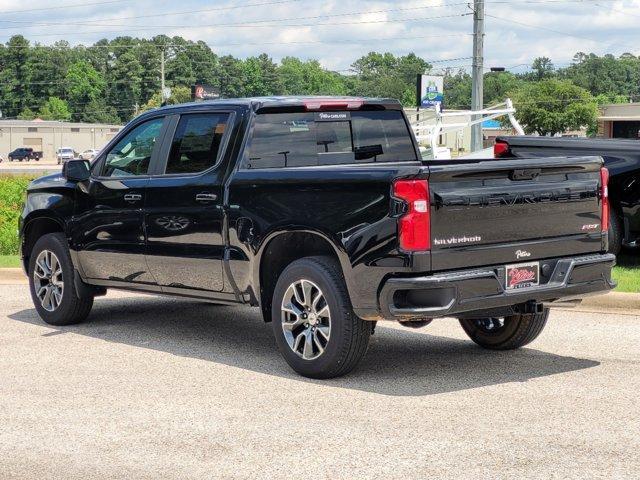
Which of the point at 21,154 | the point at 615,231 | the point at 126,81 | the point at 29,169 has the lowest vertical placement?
the point at 21,154

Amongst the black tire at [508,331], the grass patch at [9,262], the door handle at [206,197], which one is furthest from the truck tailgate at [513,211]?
the grass patch at [9,262]

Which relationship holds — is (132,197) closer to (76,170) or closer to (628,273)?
(76,170)

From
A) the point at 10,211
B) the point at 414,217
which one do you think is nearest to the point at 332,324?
the point at 414,217

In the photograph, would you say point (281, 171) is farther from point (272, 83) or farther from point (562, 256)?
point (272, 83)

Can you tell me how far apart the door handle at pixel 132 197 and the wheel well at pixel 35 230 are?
1285mm

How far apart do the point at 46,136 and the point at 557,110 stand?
60556 millimetres

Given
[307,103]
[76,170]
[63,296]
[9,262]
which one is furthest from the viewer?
[9,262]

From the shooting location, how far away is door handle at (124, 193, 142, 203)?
31.7ft

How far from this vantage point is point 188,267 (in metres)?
9.19

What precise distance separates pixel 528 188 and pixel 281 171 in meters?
1.73

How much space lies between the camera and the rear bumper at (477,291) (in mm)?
7430

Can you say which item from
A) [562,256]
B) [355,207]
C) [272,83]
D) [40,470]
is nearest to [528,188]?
[562,256]

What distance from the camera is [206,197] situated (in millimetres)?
8914

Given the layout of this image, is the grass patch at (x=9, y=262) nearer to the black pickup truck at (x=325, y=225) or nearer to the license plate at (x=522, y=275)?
the black pickup truck at (x=325, y=225)
